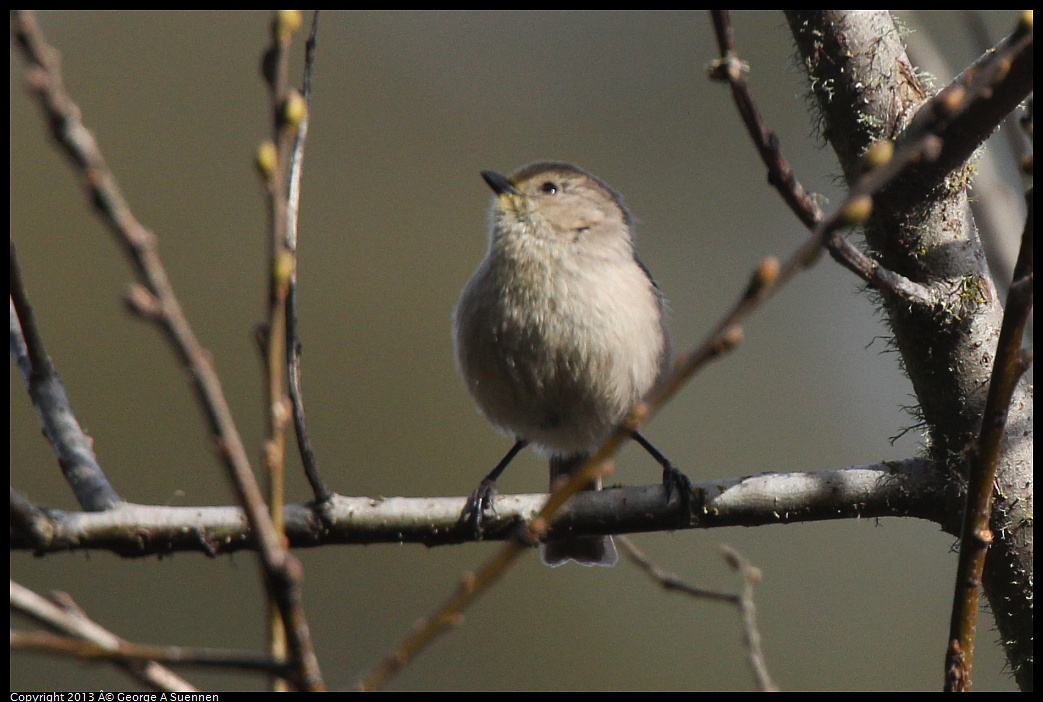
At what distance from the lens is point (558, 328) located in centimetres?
325

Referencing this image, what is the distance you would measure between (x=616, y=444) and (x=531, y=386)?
2.29 meters

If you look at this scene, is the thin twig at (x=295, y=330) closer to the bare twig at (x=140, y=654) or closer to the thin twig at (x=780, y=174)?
the thin twig at (x=780, y=174)

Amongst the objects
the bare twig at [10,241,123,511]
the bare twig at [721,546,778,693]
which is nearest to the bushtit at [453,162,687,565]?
the bare twig at [721,546,778,693]

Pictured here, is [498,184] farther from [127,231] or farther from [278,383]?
[127,231]

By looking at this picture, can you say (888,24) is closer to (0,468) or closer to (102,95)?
(0,468)

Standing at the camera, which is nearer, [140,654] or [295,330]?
[140,654]

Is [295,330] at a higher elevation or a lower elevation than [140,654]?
higher

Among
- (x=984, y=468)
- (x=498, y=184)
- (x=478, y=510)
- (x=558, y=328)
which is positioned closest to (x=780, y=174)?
(x=984, y=468)

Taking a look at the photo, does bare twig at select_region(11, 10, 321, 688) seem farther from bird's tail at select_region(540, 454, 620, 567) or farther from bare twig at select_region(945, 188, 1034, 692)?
bird's tail at select_region(540, 454, 620, 567)

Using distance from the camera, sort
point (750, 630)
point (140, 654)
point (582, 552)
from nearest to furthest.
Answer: point (140, 654)
point (750, 630)
point (582, 552)

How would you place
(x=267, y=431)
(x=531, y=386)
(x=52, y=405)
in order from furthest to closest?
(x=531, y=386) < (x=52, y=405) < (x=267, y=431)

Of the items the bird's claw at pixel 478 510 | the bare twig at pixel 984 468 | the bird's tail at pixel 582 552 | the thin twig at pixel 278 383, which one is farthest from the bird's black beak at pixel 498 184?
the thin twig at pixel 278 383

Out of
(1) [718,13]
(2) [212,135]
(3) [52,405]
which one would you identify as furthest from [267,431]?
(2) [212,135]

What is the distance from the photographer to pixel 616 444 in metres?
1.04
